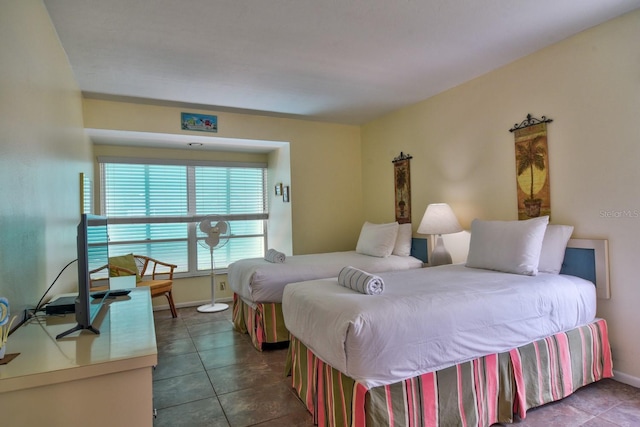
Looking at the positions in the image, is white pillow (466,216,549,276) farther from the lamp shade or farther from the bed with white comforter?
the lamp shade

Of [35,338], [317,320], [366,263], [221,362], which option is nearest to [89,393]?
[35,338]

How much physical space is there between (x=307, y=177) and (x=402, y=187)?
1.35m

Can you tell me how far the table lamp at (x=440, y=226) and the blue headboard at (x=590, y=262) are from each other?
958 mm

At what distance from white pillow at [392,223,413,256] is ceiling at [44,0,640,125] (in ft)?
5.06

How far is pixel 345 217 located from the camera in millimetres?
5199

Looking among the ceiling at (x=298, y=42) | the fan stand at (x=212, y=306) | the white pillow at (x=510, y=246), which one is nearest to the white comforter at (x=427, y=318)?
the white pillow at (x=510, y=246)

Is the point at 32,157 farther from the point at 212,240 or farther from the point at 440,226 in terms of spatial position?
the point at 440,226

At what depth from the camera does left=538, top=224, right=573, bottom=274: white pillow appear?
103 inches

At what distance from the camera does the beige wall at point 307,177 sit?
466cm

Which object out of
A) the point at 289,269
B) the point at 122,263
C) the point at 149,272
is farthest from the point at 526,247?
the point at 149,272

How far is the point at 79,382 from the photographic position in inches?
44.5

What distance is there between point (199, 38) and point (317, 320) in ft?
7.12

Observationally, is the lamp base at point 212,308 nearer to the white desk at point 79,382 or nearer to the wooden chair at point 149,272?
the wooden chair at point 149,272

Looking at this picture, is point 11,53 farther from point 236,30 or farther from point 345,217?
point 345,217
